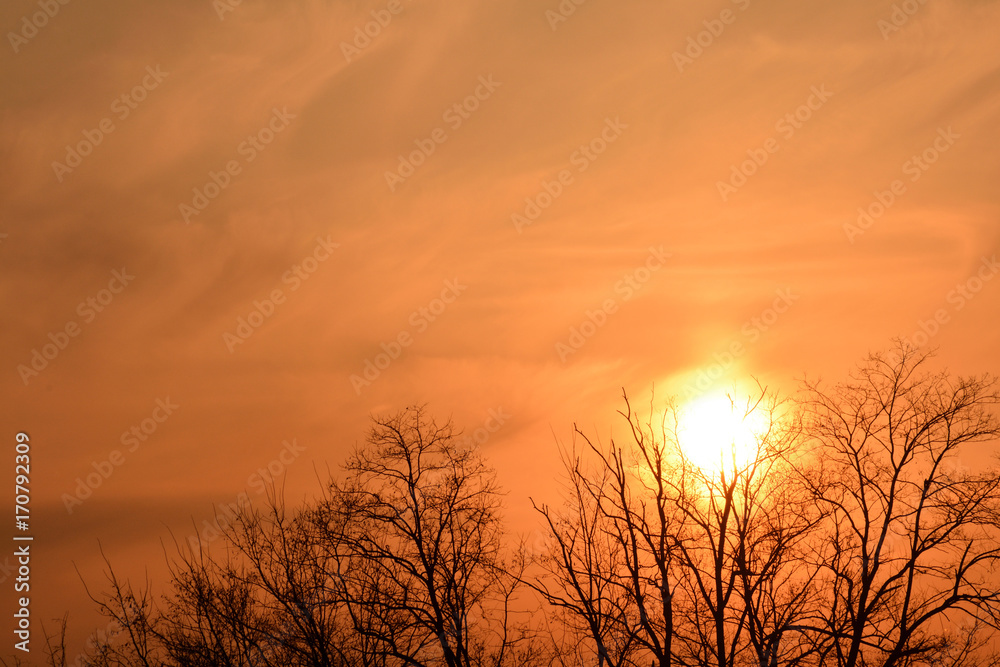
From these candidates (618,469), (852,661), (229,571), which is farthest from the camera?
(229,571)

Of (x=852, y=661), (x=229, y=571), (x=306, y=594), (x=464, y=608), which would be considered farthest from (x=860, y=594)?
(x=229, y=571)

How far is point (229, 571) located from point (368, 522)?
17.5 feet

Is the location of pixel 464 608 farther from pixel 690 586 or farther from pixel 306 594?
pixel 690 586

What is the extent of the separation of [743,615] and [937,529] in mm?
8028

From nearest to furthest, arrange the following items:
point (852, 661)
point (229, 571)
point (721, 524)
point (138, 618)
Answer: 1. point (721, 524)
2. point (852, 661)
3. point (229, 571)
4. point (138, 618)

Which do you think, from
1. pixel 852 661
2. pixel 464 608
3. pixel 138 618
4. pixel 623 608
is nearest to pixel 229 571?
pixel 138 618

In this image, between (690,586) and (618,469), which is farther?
(690,586)

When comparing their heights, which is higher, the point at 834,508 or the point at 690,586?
the point at 834,508

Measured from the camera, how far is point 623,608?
16547 millimetres

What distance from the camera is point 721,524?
54.0 ft

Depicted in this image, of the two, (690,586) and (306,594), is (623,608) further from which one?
(306,594)

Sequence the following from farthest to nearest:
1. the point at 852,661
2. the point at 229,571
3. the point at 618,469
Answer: the point at 229,571
the point at 852,661
the point at 618,469

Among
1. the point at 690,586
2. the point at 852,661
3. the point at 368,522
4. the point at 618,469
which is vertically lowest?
the point at 852,661

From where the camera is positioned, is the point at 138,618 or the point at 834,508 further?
the point at 138,618
